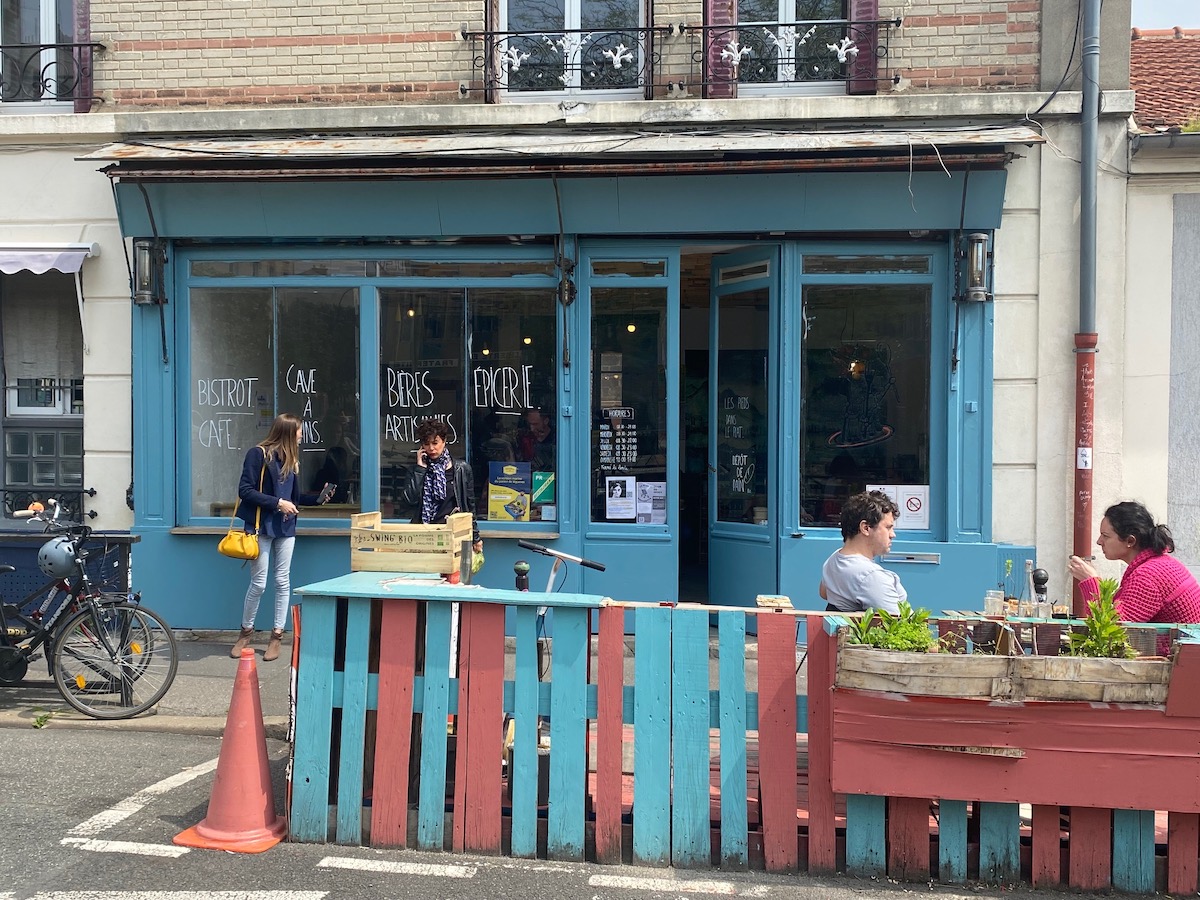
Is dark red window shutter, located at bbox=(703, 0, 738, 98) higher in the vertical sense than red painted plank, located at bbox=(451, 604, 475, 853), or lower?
higher

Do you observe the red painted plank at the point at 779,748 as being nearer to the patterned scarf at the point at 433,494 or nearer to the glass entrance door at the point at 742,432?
the patterned scarf at the point at 433,494

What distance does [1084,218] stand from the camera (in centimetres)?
787

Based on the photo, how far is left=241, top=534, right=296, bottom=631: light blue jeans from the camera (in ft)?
25.7

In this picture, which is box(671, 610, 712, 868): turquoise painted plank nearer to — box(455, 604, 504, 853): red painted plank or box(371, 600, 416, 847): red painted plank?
box(455, 604, 504, 853): red painted plank

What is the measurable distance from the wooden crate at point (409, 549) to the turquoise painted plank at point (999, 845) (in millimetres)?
3174

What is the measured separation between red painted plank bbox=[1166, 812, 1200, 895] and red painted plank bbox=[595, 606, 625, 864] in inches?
86.4

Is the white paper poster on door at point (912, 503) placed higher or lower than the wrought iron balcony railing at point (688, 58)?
lower

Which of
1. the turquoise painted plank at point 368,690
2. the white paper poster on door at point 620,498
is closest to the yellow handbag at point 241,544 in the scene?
the white paper poster on door at point 620,498

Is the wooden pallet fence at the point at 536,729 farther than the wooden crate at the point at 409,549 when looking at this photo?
No

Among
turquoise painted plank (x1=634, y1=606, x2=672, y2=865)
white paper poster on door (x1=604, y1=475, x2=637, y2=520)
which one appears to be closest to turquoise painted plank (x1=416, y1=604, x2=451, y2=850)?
turquoise painted plank (x1=634, y1=606, x2=672, y2=865)

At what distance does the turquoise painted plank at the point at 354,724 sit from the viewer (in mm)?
4480

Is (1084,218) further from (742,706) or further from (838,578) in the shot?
(742,706)

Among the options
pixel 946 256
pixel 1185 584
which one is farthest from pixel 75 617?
pixel 946 256

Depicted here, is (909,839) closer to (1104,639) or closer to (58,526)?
(1104,639)
